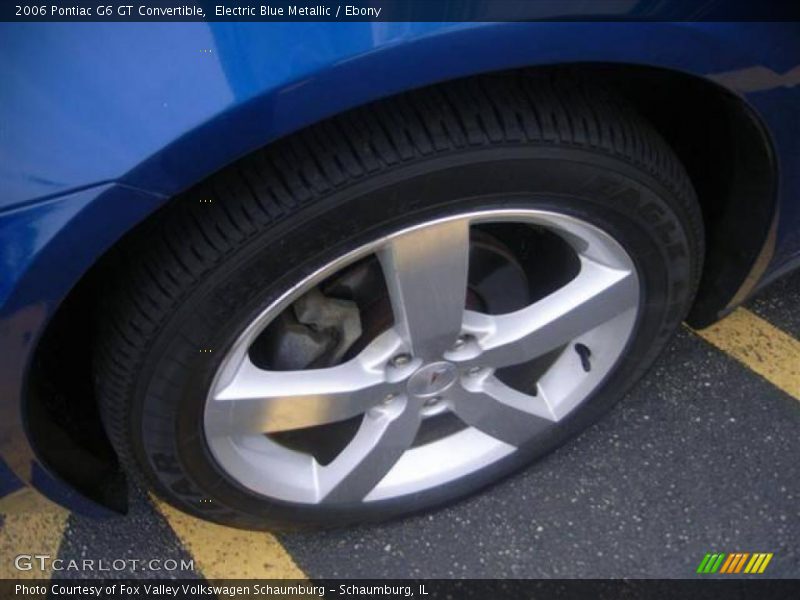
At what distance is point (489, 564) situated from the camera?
1.80 meters

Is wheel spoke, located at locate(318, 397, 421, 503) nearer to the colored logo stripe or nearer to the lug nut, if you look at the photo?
the lug nut

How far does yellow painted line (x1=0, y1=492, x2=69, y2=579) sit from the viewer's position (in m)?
1.79

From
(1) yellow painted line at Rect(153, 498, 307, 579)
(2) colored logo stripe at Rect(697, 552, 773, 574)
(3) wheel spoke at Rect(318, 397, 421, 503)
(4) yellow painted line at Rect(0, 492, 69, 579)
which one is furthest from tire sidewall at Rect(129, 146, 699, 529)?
(2) colored logo stripe at Rect(697, 552, 773, 574)

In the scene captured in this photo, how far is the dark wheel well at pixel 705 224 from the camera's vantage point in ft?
4.50

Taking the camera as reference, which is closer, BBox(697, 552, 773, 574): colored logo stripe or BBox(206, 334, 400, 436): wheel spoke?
BBox(206, 334, 400, 436): wheel spoke

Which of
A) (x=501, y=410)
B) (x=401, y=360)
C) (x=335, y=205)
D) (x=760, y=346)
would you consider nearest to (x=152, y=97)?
(x=335, y=205)

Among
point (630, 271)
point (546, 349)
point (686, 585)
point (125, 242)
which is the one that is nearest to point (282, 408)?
point (125, 242)

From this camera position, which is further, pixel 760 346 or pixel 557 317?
pixel 760 346

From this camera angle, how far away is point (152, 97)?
3.39 feet

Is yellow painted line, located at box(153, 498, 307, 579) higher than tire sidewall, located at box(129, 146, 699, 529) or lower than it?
lower

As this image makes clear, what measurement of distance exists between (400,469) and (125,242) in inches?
29.0

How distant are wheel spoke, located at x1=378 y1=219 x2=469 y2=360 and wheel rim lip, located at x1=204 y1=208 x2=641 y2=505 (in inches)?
Result: 0.9

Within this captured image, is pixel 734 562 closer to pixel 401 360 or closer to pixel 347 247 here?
pixel 401 360

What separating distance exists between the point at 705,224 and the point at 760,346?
0.53 metres
